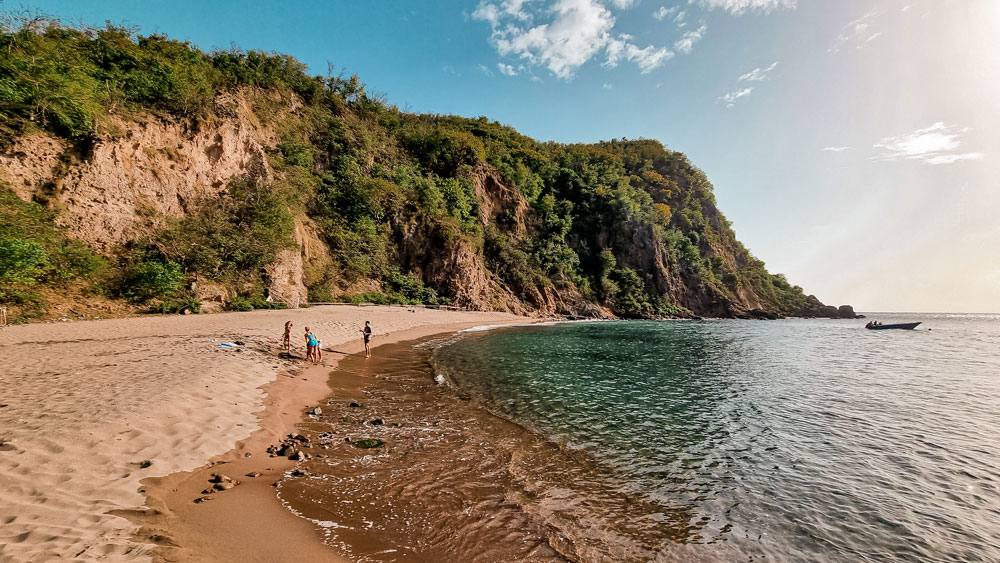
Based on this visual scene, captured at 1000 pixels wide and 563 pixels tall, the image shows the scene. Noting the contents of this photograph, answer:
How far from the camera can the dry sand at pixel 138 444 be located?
3.60 meters

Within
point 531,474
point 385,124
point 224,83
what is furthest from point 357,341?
point 385,124

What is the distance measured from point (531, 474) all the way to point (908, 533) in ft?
19.8

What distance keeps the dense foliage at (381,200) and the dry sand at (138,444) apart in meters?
13.1

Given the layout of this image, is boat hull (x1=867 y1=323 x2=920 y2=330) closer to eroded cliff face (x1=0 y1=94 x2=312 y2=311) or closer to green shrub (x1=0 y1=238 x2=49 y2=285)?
eroded cliff face (x1=0 y1=94 x2=312 y2=311)

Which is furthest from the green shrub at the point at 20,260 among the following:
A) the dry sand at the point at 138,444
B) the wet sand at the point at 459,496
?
the wet sand at the point at 459,496

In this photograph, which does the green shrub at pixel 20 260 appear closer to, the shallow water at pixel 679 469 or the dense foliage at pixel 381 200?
the dense foliage at pixel 381 200

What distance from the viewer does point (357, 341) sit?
1947cm

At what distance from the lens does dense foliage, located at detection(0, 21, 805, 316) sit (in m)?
20.2

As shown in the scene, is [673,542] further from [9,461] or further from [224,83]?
[224,83]

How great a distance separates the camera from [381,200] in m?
40.6

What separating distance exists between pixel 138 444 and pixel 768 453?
12.5 meters

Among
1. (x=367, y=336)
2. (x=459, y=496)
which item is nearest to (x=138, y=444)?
(x=459, y=496)

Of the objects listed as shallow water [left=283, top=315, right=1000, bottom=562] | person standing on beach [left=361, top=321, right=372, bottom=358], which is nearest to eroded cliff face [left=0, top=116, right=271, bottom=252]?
person standing on beach [left=361, top=321, right=372, bottom=358]

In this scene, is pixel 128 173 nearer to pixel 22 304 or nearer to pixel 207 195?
pixel 207 195
